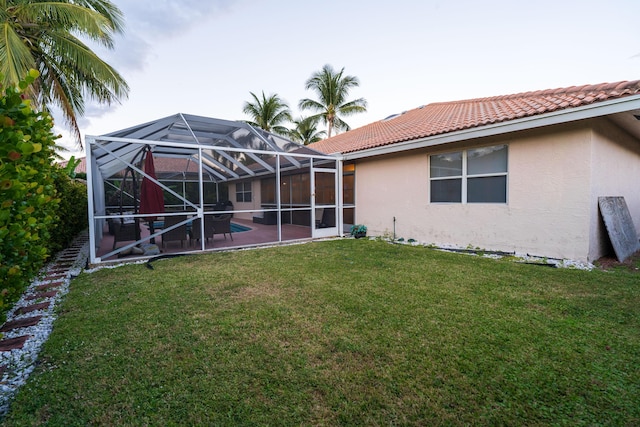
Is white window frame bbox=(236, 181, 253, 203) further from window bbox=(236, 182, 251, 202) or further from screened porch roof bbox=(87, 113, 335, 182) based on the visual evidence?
screened porch roof bbox=(87, 113, 335, 182)

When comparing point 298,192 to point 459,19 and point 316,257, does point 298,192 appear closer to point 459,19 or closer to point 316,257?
point 316,257

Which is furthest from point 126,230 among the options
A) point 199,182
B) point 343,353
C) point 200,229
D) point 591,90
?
point 591,90

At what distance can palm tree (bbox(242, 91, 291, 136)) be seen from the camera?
2717 centimetres

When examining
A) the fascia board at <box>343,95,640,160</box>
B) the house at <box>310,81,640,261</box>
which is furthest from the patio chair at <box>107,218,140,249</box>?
the fascia board at <box>343,95,640,160</box>

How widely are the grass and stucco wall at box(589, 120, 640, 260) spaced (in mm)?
1645

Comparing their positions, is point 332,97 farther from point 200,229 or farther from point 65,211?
point 65,211

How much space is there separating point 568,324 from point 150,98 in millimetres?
15688

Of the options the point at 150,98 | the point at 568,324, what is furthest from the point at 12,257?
the point at 150,98

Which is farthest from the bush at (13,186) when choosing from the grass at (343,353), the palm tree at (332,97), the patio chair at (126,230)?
the palm tree at (332,97)

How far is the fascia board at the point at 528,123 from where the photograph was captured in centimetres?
489

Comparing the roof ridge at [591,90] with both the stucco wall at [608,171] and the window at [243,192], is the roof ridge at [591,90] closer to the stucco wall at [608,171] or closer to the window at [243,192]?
the stucco wall at [608,171]

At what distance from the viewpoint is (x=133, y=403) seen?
202 cm

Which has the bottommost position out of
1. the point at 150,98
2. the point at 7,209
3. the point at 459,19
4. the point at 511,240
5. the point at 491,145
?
the point at 511,240

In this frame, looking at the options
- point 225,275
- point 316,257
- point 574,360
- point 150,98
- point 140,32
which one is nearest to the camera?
point 574,360
